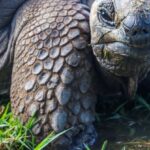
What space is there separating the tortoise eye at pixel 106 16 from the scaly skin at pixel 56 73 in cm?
18

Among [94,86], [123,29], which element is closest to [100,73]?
[94,86]

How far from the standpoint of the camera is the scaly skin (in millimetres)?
2545

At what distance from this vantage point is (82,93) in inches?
103

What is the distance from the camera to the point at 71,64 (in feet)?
8.52

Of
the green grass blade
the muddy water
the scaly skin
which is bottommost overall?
the muddy water

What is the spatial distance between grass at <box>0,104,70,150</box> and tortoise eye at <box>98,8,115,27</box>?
0.51 m

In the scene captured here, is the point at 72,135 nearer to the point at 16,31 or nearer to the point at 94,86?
the point at 94,86

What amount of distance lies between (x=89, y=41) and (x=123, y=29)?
377mm

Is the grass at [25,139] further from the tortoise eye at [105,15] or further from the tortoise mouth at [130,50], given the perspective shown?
the tortoise eye at [105,15]

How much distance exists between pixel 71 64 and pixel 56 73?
0.08 m

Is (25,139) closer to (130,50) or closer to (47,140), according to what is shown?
(47,140)

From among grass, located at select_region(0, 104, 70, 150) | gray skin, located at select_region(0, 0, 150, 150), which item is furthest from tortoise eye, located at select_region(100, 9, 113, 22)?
grass, located at select_region(0, 104, 70, 150)

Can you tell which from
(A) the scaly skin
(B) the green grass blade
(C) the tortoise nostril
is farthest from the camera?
(A) the scaly skin

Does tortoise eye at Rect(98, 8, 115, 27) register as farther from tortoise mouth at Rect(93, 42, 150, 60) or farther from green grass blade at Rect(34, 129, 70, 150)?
green grass blade at Rect(34, 129, 70, 150)
